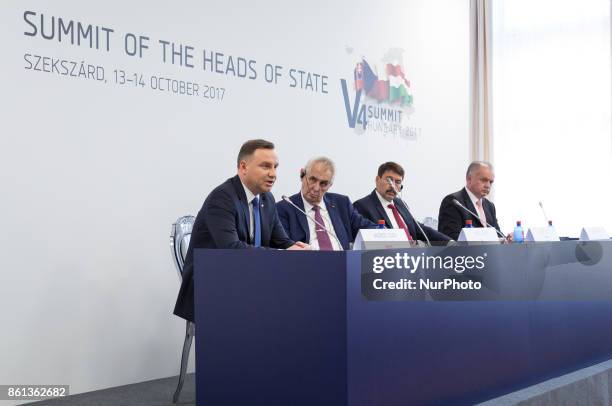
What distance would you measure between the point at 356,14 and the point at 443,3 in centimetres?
147

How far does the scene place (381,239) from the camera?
125 inches

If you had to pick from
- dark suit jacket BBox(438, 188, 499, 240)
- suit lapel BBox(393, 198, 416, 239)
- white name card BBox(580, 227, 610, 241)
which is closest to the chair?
suit lapel BBox(393, 198, 416, 239)

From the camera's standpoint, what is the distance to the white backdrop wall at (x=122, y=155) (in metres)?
4.02

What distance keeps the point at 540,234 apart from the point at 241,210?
65.8 inches

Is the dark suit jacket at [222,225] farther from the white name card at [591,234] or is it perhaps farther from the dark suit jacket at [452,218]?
the white name card at [591,234]

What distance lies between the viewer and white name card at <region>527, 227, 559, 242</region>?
4.21m

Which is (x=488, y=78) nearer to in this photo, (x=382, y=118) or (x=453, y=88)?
(x=453, y=88)

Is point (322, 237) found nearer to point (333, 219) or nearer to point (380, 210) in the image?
point (333, 219)

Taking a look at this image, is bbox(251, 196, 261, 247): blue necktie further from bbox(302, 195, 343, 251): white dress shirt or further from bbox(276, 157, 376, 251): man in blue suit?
bbox(302, 195, 343, 251): white dress shirt

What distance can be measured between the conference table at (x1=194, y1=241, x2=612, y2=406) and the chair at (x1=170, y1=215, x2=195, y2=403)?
133 centimetres

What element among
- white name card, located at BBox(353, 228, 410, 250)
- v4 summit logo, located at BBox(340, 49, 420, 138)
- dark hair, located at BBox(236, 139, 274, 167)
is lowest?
white name card, located at BBox(353, 228, 410, 250)

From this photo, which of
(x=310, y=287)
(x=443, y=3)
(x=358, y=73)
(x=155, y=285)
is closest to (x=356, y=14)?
(x=358, y=73)

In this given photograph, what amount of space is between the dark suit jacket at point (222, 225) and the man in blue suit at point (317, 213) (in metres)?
0.59

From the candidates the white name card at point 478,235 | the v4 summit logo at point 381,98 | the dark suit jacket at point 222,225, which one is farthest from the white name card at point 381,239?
the v4 summit logo at point 381,98
